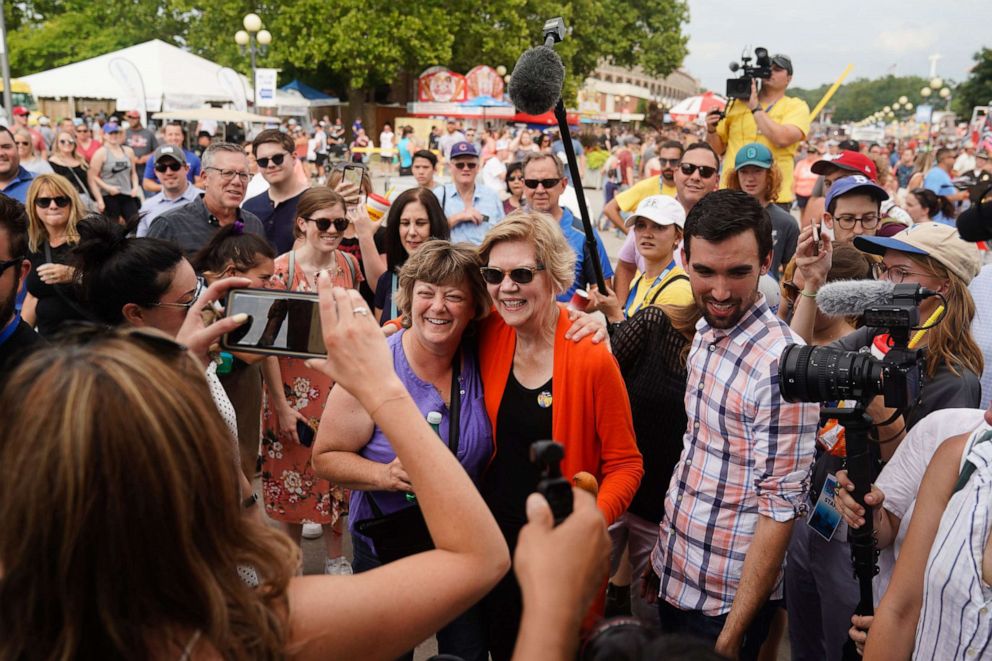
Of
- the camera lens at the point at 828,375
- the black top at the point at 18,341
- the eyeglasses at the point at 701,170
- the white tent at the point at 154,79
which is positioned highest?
the white tent at the point at 154,79

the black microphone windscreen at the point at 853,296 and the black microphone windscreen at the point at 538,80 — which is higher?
the black microphone windscreen at the point at 538,80

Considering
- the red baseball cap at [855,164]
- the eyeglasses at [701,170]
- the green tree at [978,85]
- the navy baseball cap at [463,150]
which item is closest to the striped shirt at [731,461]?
the eyeglasses at [701,170]

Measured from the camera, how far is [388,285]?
4.55m

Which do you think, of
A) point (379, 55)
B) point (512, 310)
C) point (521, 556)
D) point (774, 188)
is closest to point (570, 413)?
point (512, 310)

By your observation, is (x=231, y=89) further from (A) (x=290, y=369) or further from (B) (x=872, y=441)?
(B) (x=872, y=441)

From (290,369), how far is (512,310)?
1.81m

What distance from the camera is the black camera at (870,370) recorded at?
6.33 ft

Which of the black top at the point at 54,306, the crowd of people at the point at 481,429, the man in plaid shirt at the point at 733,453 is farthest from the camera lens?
the black top at the point at 54,306

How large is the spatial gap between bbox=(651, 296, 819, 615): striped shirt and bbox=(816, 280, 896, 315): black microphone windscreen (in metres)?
0.19

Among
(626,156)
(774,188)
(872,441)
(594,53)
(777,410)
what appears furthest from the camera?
(594,53)

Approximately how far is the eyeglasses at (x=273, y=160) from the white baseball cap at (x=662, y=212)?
259 centimetres

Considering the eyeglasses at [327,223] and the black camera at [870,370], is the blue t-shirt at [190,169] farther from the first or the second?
the black camera at [870,370]

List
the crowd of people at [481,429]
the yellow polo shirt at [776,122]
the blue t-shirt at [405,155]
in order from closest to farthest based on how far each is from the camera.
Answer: the crowd of people at [481,429] → the yellow polo shirt at [776,122] → the blue t-shirt at [405,155]

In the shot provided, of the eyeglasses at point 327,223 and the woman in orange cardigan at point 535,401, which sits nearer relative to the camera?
the woman in orange cardigan at point 535,401
